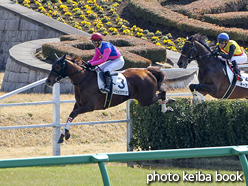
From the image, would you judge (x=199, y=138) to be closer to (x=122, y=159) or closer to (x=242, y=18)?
(x=122, y=159)

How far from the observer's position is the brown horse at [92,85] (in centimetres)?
740

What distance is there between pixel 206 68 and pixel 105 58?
2525 mm

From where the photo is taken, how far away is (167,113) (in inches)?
331

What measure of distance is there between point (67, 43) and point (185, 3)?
8.41m

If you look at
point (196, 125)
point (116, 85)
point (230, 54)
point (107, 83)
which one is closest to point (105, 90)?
point (107, 83)

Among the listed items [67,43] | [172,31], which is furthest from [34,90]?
[172,31]

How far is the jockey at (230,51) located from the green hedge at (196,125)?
1.08 m

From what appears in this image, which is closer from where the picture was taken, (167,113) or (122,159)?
(122,159)

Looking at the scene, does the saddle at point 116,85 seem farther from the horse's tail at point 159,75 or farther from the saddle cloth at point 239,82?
the saddle cloth at point 239,82

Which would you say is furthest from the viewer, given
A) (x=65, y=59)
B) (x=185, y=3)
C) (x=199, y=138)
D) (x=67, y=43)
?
(x=185, y=3)

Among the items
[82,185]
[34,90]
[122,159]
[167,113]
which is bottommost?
[34,90]

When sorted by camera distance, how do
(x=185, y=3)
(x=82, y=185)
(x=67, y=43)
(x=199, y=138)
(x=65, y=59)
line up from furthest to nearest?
(x=185, y=3), (x=67, y=43), (x=199, y=138), (x=65, y=59), (x=82, y=185)

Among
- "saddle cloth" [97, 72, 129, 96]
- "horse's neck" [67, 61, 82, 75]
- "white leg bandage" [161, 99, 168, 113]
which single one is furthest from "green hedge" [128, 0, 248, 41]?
"horse's neck" [67, 61, 82, 75]

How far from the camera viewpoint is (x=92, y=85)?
7711 millimetres
